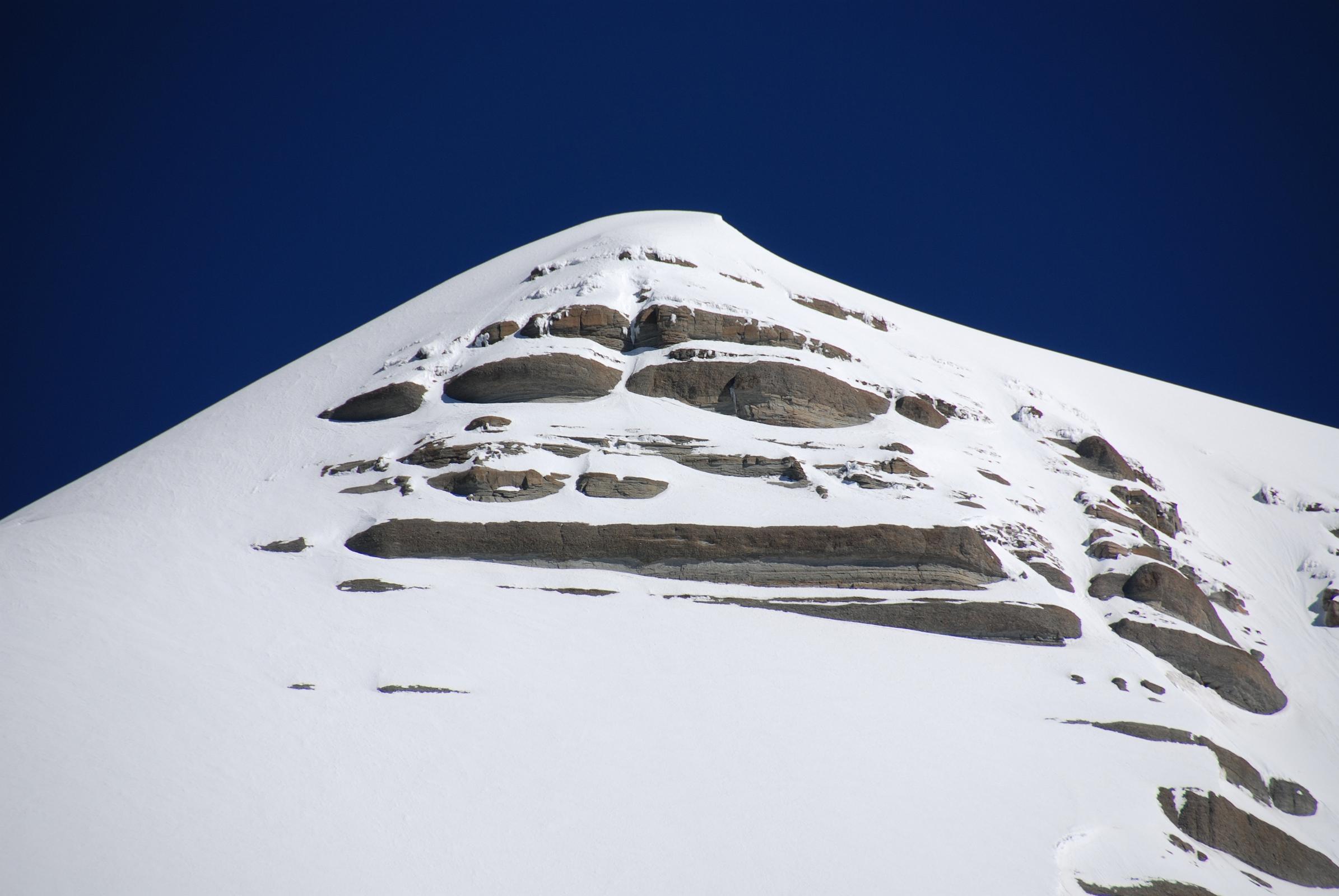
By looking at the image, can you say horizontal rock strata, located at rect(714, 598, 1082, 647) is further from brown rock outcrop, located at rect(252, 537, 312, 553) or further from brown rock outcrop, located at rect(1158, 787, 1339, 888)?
brown rock outcrop, located at rect(252, 537, 312, 553)

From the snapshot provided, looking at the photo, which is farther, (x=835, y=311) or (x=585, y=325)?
(x=835, y=311)

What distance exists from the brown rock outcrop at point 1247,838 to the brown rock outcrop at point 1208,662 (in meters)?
6.28

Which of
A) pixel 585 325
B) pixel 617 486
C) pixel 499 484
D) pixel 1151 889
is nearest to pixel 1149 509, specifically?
pixel 1151 889

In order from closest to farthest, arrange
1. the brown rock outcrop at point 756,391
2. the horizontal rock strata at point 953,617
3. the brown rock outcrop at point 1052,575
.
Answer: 1. the horizontal rock strata at point 953,617
2. the brown rock outcrop at point 1052,575
3. the brown rock outcrop at point 756,391

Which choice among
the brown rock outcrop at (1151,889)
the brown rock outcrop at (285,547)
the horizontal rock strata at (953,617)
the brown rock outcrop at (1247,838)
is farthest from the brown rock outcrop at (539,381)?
the brown rock outcrop at (1151,889)

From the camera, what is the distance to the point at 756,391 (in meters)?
33.2

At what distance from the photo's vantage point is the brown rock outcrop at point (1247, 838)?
69.9 ft

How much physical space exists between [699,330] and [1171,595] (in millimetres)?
17541

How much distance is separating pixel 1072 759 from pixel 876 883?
7.25 m

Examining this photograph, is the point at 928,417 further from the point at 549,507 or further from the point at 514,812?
the point at 514,812

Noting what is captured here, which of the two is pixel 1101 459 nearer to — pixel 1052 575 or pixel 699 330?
pixel 1052 575

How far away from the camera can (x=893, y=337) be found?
41.4 metres

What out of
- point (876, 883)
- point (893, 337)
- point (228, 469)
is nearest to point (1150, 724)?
point (876, 883)

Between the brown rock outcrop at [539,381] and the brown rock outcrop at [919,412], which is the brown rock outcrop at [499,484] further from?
the brown rock outcrop at [919,412]
